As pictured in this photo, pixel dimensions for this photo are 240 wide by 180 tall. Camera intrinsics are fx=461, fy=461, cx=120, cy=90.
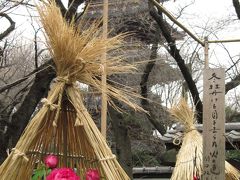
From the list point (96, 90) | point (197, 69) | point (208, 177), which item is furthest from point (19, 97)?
point (197, 69)

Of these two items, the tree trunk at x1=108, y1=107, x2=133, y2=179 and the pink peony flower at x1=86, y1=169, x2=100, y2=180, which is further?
the tree trunk at x1=108, y1=107, x2=133, y2=179

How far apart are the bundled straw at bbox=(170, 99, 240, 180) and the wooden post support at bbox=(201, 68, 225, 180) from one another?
0.96 meters

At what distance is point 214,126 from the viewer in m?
3.66

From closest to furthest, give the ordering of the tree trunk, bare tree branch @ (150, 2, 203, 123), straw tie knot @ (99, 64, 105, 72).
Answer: straw tie knot @ (99, 64, 105, 72), the tree trunk, bare tree branch @ (150, 2, 203, 123)

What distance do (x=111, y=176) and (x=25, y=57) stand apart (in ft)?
22.9

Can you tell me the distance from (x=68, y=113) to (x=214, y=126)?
164 cm

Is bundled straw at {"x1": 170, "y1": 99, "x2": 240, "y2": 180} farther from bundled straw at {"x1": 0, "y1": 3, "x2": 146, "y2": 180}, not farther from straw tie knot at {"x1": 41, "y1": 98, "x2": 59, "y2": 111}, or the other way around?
straw tie knot at {"x1": 41, "y1": 98, "x2": 59, "y2": 111}

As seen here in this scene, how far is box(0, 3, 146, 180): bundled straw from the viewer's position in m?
2.19

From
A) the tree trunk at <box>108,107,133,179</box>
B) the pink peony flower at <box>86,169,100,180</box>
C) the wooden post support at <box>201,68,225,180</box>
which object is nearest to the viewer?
the pink peony flower at <box>86,169,100,180</box>

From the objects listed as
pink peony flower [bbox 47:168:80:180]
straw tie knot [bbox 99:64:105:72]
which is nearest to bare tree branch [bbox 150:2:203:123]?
straw tie knot [bbox 99:64:105:72]

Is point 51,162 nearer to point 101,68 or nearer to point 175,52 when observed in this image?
point 101,68

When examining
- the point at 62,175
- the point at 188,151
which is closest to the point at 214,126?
the point at 188,151

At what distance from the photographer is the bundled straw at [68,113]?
86.3 inches

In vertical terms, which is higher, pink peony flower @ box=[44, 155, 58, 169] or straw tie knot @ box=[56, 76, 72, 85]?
straw tie knot @ box=[56, 76, 72, 85]
